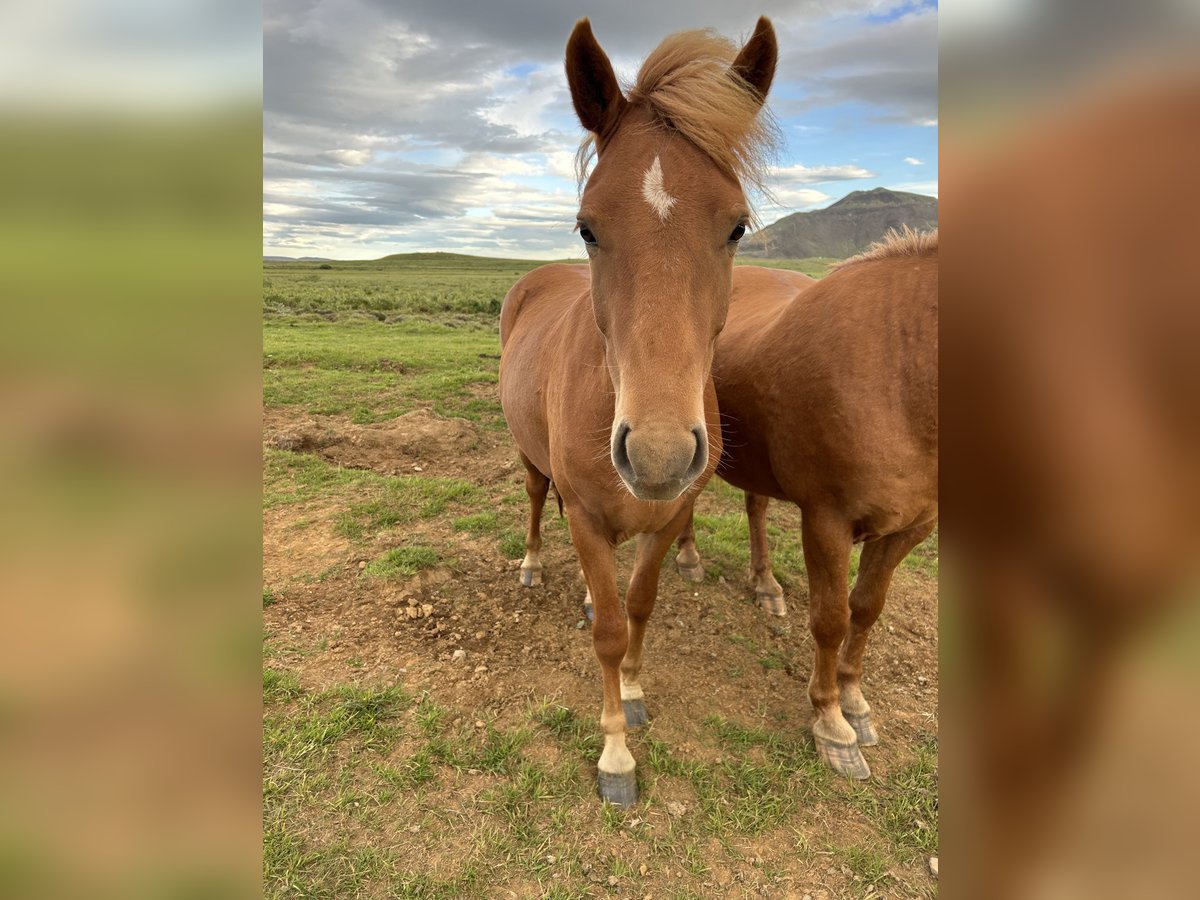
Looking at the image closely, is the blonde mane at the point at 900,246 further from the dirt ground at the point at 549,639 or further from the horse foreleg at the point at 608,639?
the dirt ground at the point at 549,639

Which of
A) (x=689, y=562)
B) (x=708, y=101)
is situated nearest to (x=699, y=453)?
(x=708, y=101)

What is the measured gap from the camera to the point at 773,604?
4215 millimetres

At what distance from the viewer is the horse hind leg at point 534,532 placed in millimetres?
4387

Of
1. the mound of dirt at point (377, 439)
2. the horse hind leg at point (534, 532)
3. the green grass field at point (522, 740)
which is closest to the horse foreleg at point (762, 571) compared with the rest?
the green grass field at point (522, 740)

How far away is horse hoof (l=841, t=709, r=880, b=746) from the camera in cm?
307

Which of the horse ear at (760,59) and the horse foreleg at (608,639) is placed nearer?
the horse ear at (760,59)
